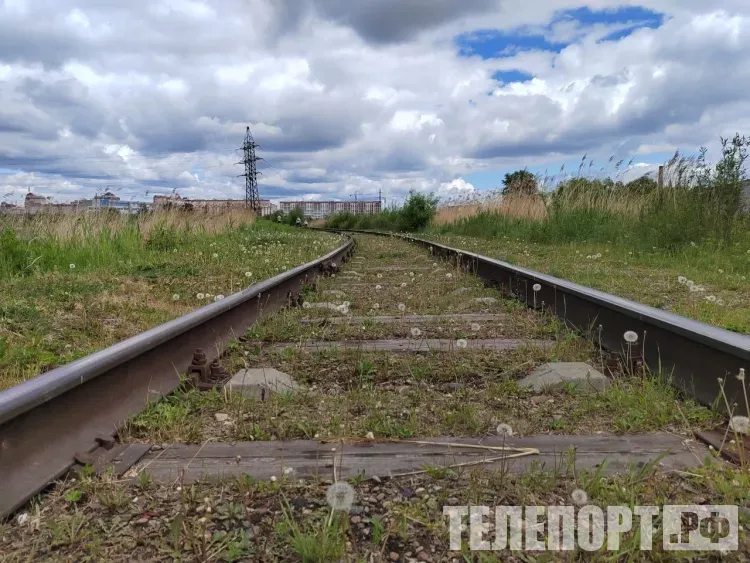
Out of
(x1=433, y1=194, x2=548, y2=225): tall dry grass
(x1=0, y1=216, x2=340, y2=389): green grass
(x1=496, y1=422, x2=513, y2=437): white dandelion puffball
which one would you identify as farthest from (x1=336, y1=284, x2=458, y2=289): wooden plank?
(x1=433, y1=194, x2=548, y2=225): tall dry grass

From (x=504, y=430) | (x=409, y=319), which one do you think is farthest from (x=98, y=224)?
(x=504, y=430)

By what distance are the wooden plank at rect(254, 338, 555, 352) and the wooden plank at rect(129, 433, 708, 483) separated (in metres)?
1.21

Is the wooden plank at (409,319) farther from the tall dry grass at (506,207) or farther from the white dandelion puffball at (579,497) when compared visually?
the tall dry grass at (506,207)

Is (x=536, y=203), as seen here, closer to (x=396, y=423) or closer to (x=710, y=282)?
(x=710, y=282)

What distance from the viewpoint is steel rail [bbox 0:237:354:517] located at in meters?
1.51

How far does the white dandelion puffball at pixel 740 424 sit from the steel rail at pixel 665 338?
0.24m

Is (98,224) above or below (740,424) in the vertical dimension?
above

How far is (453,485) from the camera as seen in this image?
1.59m

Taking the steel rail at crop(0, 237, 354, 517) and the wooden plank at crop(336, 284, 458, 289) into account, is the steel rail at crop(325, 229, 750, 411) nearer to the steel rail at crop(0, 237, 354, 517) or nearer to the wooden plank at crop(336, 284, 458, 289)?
the wooden plank at crop(336, 284, 458, 289)

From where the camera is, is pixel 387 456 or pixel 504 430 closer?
pixel 387 456

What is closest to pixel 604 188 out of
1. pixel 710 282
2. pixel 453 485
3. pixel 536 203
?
pixel 536 203

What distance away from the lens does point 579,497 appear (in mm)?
1435

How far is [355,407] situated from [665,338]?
1456mm

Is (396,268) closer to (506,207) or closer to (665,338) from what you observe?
(665,338)
